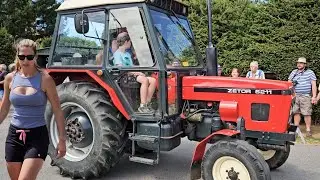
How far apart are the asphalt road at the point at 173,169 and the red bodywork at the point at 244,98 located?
41.1 inches

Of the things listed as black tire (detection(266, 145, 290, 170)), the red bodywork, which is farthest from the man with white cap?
the red bodywork

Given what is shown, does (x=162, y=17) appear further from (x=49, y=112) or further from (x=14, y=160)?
(x=14, y=160)

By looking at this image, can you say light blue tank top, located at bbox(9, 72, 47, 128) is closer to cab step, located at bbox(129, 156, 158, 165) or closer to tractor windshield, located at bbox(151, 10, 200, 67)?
cab step, located at bbox(129, 156, 158, 165)

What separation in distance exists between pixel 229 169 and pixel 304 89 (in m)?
4.69

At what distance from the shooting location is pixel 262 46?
33.3 ft

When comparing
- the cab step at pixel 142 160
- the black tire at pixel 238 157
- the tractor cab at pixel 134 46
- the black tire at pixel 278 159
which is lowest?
the black tire at pixel 278 159

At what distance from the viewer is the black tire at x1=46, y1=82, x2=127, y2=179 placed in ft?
16.2

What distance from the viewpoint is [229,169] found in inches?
174

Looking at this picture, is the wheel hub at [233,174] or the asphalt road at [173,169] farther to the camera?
the asphalt road at [173,169]

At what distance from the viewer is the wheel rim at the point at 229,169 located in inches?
171

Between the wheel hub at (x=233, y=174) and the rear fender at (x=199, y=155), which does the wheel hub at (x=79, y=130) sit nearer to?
the rear fender at (x=199, y=155)

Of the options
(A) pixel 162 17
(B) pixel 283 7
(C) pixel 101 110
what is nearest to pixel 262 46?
(B) pixel 283 7

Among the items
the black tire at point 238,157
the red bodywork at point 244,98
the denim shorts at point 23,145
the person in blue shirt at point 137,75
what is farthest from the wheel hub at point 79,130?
the denim shorts at point 23,145

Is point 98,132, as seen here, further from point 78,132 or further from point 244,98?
point 244,98
